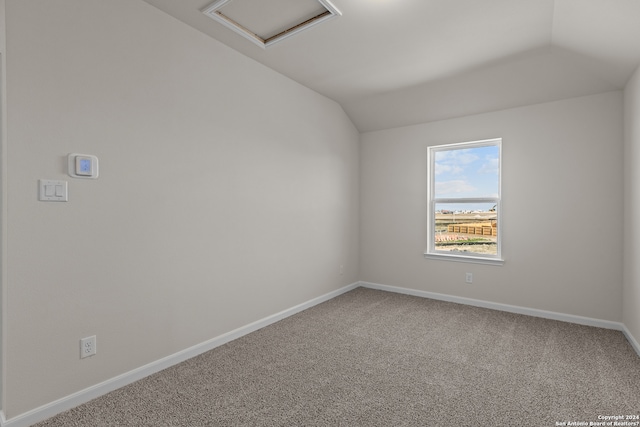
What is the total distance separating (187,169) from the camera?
8.34ft

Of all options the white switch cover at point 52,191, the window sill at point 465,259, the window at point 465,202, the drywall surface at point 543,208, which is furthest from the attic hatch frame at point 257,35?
the window sill at point 465,259

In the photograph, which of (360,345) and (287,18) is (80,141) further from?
(360,345)

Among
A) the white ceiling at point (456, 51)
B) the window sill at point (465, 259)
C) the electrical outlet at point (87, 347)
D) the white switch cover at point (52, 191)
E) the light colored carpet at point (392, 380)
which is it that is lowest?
the light colored carpet at point (392, 380)

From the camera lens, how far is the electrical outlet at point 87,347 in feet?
6.45

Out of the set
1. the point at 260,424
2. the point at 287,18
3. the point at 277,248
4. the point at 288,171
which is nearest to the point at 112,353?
the point at 260,424

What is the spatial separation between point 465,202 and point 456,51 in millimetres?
1834

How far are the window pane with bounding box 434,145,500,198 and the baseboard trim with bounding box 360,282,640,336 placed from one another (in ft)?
4.14

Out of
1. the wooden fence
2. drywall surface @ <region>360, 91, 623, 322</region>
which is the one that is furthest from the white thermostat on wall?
the wooden fence

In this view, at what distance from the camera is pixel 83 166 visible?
1945 millimetres

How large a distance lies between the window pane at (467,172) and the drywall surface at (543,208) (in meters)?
0.17

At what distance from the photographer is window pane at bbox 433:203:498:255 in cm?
388

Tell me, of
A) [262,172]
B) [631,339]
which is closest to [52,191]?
[262,172]

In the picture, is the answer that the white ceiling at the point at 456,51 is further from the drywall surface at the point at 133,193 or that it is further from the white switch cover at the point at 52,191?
the white switch cover at the point at 52,191

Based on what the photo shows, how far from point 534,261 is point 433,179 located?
4.85ft
